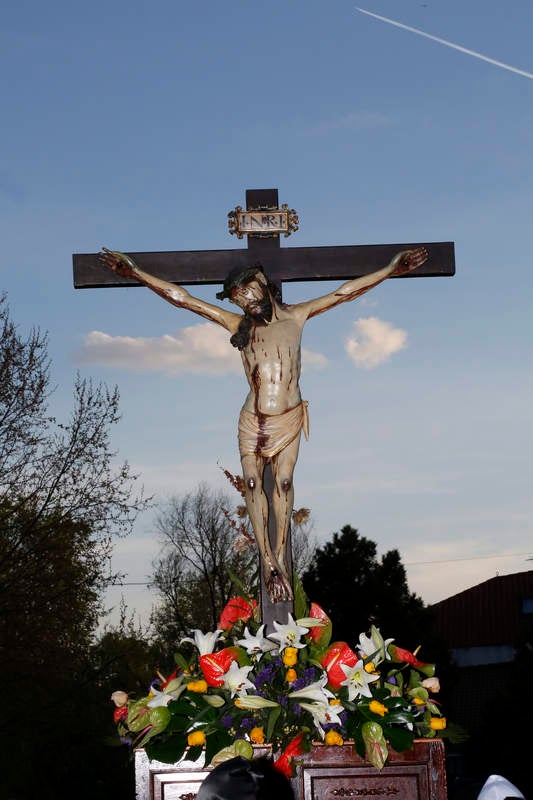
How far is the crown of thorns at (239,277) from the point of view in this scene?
691cm

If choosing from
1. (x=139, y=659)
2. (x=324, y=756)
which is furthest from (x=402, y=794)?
(x=139, y=659)

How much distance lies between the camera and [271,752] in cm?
550

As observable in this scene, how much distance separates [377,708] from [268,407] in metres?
1.97

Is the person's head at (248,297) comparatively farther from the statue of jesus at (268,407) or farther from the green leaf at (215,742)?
the green leaf at (215,742)

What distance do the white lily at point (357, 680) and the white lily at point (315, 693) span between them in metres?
0.13

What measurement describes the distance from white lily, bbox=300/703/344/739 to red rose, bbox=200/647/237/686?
40 cm

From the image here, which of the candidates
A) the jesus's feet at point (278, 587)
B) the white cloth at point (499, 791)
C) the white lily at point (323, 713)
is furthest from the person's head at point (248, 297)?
the white cloth at point (499, 791)

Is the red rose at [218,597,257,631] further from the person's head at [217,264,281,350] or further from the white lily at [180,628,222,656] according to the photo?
the person's head at [217,264,281,350]

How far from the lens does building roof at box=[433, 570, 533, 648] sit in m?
43.3

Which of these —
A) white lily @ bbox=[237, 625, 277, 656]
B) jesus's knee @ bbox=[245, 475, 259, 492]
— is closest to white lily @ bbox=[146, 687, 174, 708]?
white lily @ bbox=[237, 625, 277, 656]

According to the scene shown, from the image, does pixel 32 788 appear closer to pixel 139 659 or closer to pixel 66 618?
pixel 66 618

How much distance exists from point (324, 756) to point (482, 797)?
2215mm

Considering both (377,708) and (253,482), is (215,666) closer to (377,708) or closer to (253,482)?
(377,708)

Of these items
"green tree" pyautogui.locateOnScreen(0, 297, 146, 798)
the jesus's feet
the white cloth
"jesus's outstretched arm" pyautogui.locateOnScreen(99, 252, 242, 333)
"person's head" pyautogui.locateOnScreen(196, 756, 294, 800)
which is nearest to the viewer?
"person's head" pyautogui.locateOnScreen(196, 756, 294, 800)
